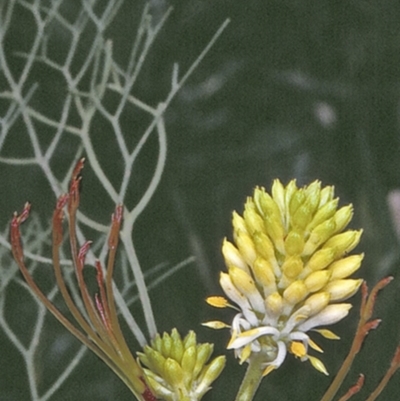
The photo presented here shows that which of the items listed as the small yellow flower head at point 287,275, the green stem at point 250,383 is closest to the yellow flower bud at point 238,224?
the small yellow flower head at point 287,275

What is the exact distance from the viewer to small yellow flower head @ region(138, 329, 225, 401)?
1.78 feet

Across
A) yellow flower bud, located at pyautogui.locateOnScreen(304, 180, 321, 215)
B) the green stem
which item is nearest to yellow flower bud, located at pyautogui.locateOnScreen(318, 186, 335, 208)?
yellow flower bud, located at pyautogui.locateOnScreen(304, 180, 321, 215)

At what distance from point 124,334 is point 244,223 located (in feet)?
0.46

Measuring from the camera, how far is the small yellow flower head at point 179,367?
1.78 ft

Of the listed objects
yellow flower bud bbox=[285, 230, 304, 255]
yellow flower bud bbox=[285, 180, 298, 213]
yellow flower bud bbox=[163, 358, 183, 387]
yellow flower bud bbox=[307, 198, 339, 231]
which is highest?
yellow flower bud bbox=[285, 180, 298, 213]

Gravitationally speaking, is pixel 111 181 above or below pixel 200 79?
below

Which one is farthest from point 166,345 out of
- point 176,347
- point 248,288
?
point 248,288

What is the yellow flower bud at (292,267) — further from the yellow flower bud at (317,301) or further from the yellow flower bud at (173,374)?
the yellow flower bud at (173,374)

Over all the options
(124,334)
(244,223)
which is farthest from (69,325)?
(244,223)

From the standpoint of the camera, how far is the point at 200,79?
0.59 metres

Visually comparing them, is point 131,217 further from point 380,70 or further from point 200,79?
point 380,70

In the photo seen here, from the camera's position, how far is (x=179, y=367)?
0.54 metres

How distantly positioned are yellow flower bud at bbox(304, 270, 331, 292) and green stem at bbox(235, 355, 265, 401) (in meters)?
0.09

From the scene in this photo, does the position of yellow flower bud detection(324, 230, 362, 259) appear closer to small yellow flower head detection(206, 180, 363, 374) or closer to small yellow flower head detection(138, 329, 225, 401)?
small yellow flower head detection(206, 180, 363, 374)
